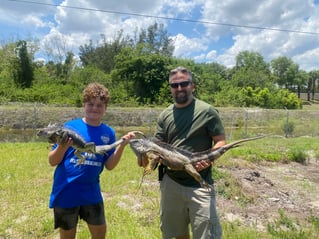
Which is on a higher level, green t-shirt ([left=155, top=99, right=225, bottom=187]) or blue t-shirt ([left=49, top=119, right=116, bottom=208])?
green t-shirt ([left=155, top=99, right=225, bottom=187])

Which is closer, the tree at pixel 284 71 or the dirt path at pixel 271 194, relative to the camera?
the dirt path at pixel 271 194

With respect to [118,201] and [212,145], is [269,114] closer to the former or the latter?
[118,201]

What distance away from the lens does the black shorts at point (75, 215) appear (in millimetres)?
3270

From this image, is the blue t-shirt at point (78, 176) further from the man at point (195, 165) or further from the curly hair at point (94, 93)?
the man at point (195, 165)

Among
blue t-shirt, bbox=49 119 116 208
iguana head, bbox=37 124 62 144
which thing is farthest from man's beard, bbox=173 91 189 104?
iguana head, bbox=37 124 62 144

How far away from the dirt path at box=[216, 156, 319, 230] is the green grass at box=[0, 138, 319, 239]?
1.30ft

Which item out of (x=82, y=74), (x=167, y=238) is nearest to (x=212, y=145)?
(x=167, y=238)

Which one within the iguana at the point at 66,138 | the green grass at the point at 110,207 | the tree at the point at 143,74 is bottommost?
the green grass at the point at 110,207

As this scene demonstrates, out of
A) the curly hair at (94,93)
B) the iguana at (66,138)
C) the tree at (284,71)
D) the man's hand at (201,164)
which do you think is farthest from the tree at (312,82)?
the iguana at (66,138)

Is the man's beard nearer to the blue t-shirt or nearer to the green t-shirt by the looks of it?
the green t-shirt

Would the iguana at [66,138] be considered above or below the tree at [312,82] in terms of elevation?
below

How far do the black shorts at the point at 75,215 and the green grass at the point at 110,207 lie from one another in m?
1.40

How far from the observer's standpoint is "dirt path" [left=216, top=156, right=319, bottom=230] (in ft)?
19.6

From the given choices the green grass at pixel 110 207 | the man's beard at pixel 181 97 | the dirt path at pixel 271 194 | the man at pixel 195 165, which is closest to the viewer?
the man at pixel 195 165
